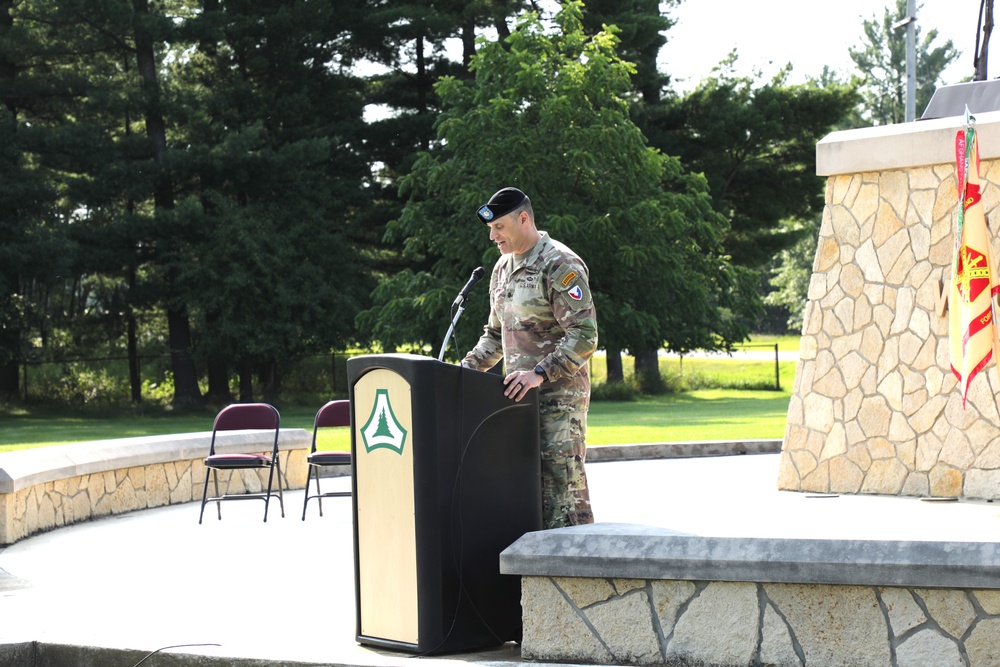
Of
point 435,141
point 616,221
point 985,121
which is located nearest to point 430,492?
point 985,121

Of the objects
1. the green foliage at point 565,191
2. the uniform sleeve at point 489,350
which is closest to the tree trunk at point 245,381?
the green foliage at point 565,191

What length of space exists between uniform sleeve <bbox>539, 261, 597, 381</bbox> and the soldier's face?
7.9 inches

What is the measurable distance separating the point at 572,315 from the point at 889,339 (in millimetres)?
5016

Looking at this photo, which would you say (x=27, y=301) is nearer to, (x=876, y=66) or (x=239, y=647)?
(x=239, y=647)

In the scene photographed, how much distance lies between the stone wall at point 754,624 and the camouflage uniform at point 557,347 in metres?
0.82

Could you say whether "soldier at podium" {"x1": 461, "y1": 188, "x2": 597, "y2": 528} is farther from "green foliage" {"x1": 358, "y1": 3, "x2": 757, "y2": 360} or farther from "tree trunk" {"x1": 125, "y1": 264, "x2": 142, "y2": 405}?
"tree trunk" {"x1": 125, "y1": 264, "x2": 142, "y2": 405}

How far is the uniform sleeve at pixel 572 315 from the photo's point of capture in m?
5.45

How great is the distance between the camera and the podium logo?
16.6ft

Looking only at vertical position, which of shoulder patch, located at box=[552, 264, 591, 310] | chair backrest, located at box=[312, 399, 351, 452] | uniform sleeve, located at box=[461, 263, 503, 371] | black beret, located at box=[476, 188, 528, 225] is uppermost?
black beret, located at box=[476, 188, 528, 225]

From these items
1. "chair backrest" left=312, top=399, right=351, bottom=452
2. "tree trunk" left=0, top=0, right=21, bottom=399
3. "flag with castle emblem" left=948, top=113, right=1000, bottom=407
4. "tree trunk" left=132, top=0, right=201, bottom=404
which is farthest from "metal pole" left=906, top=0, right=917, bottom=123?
"tree trunk" left=0, top=0, right=21, bottom=399

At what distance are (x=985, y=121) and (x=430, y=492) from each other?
239 inches

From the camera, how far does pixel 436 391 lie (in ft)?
16.3

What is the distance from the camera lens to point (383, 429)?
16.8ft

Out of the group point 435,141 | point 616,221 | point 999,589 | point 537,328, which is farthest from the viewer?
point 435,141
